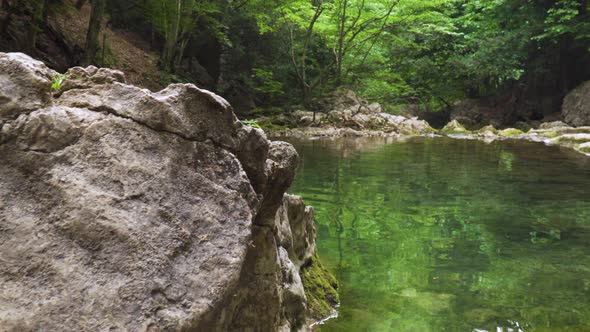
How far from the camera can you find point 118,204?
6.15ft

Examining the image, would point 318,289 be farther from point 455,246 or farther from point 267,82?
point 267,82

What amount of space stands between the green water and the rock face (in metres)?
14.2

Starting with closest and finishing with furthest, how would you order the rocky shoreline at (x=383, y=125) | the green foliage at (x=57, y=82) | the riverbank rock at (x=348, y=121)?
the green foliage at (x=57, y=82)
the rocky shoreline at (x=383, y=125)
the riverbank rock at (x=348, y=121)

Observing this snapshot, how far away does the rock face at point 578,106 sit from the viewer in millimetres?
22156

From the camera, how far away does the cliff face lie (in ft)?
5.49

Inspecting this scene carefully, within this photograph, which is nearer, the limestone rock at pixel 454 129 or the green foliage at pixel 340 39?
the green foliage at pixel 340 39

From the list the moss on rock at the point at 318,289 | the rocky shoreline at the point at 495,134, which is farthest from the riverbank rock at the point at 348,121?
the moss on rock at the point at 318,289

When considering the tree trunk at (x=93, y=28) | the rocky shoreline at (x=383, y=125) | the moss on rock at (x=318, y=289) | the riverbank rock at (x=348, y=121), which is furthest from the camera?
the riverbank rock at (x=348, y=121)

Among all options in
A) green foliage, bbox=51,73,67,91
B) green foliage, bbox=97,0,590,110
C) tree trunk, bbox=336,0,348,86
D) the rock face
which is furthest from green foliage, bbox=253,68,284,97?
green foliage, bbox=51,73,67,91

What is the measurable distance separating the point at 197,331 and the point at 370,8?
22.9 metres

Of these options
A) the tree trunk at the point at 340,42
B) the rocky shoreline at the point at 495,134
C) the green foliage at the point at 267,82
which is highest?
the tree trunk at the point at 340,42

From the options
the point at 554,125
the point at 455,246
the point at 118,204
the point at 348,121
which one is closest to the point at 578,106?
the point at 554,125

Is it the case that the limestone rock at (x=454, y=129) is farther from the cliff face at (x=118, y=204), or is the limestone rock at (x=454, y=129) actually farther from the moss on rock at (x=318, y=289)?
the cliff face at (x=118, y=204)

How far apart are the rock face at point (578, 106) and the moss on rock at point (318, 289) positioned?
72.3 feet
